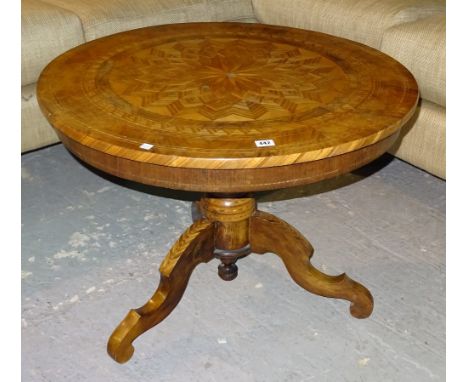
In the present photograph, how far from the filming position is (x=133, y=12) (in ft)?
7.25

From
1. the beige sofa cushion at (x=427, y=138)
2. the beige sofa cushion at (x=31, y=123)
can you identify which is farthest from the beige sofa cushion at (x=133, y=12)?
the beige sofa cushion at (x=427, y=138)

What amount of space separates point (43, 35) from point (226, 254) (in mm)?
1003

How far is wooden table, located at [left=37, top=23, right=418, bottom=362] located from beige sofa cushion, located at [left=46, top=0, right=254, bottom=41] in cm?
48

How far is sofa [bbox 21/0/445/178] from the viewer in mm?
1932

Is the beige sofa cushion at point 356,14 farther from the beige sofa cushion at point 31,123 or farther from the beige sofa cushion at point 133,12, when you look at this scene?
the beige sofa cushion at point 31,123

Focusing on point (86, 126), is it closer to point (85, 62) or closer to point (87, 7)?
point (85, 62)

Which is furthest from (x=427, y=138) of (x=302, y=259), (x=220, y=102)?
(x=220, y=102)

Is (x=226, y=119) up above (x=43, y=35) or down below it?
above

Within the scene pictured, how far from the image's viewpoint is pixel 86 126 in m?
1.19

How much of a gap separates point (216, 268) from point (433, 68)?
875 millimetres

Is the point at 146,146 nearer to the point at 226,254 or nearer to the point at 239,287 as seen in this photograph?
the point at 226,254

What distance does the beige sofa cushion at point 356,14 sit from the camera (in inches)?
82.5

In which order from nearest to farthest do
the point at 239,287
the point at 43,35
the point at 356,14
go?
the point at 239,287 < the point at 43,35 < the point at 356,14

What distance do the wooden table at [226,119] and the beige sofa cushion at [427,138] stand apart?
1.52 feet
